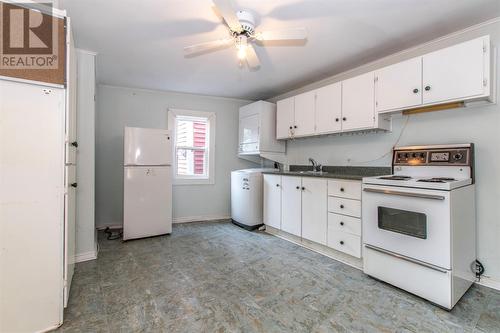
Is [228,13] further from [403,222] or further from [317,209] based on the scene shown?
[317,209]

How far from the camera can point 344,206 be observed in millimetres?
2693

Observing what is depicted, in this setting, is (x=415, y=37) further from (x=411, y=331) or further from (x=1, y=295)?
(x=1, y=295)

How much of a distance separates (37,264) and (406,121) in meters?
3.43

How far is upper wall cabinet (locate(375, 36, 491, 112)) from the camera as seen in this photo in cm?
200

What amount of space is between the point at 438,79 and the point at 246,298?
253cm

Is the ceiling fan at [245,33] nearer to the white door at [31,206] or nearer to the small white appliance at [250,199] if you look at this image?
the white door at [31,206]

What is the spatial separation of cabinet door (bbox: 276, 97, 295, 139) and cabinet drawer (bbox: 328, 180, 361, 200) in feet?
4.33

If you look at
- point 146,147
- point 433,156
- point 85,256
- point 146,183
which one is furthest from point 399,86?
point 85,256

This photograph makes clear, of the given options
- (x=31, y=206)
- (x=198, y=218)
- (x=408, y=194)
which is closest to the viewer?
(x=31, y=206)

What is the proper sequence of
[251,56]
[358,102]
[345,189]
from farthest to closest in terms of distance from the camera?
[358,102] → [345,189] → [251,56]

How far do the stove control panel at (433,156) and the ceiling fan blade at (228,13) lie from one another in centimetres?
204

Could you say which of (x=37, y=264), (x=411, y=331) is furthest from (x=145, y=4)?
(x=411, y=331)

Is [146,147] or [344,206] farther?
[146,147]

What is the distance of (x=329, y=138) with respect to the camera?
3619 mm
